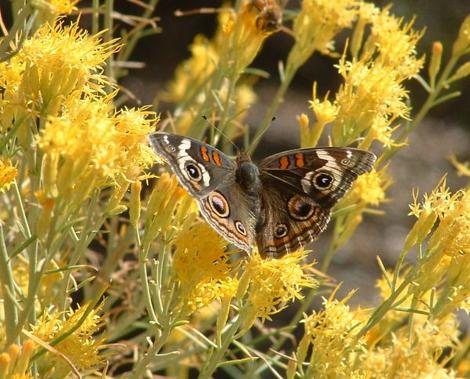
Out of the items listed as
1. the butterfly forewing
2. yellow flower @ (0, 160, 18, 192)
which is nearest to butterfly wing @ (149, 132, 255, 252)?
the butterfly forewing

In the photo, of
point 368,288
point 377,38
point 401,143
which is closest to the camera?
point 401,143

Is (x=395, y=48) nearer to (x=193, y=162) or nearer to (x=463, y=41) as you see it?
(x=463, y=41)

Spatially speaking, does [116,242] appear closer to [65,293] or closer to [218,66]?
[218,66]

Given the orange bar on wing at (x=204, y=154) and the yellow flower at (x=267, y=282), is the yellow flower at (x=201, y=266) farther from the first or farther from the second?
the orange bar on wing at (x=204, y=154)

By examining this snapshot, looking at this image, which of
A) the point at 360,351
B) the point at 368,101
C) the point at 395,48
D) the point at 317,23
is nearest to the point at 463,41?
the point at 395,48

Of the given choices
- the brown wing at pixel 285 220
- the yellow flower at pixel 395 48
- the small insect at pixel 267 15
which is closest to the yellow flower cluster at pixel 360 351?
the brown wing at pixel 285 220

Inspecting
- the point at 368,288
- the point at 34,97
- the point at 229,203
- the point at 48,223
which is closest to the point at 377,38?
Result: the point at 229,203

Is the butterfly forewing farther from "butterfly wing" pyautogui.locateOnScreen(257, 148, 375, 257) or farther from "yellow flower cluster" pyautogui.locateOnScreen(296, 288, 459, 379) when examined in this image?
"yellow flower cluster" pyautogui.locateOnScreen(296, 288, 459, 379)

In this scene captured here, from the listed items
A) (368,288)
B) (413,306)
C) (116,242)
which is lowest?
(368,288)
